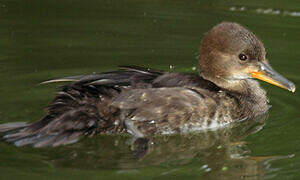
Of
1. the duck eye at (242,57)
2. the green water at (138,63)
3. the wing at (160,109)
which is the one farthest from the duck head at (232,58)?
the wing at (160,109)

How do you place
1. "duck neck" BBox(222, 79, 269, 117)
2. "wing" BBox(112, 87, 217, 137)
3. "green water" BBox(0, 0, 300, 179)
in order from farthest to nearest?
1. "duck neck" BBox(222, 79, 269, 117)
2. "wing" BBox(112, 87, 217, 137)
3. "green water" BBox(0, 0, 300, 179)

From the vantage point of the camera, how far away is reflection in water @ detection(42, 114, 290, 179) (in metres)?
5.36

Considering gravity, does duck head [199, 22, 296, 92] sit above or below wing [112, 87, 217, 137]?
above

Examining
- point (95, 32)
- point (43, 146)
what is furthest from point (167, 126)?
A: point (95, 32)

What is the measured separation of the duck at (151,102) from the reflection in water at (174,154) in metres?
0.11

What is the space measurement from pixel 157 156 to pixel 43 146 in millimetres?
936

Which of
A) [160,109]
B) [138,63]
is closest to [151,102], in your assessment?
[160,109]

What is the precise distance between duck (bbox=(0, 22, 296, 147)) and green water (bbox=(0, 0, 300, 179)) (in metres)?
0.12

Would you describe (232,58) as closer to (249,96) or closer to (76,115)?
(249,96)

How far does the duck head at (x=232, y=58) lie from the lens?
657cm

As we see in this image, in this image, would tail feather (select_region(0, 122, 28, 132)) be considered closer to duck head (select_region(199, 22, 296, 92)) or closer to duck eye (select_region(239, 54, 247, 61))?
duck head (select_region(199, 22, 296, 92))

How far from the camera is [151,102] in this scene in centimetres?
607

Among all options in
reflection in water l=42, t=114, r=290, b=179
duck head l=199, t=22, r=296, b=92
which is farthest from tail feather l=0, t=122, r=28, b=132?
duck head l=199, t=22, r=296, b=92

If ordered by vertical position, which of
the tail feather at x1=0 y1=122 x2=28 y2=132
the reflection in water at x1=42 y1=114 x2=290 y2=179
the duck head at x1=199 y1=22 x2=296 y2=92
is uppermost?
the duck head at x1=199 y1=22 x2=296 y2=92
